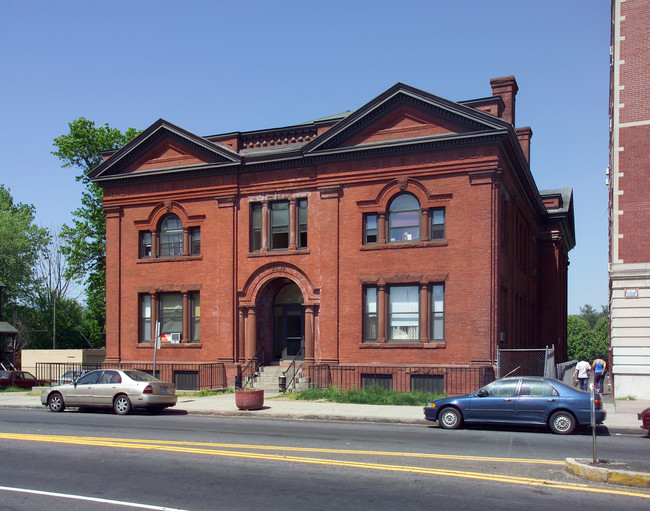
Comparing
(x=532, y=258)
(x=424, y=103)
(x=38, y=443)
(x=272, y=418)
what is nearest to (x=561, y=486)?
(x=38, y=443)

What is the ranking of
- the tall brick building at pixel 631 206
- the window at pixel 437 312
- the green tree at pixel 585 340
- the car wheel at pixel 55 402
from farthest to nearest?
the green tree at pixel 585 340 < the tall brick building at pixel 631 206 < the window at pixel 437 312 < the car wheel at pixel 55 402

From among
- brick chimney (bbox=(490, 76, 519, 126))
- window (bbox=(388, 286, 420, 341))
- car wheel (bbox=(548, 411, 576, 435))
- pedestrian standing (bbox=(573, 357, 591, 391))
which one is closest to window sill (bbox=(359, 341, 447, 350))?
window (bbox=(388, 286, 420, 341))

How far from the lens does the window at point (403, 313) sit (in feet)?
88.1

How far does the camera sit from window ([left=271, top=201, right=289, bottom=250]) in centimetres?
2973

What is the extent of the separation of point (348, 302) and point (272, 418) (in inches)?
307

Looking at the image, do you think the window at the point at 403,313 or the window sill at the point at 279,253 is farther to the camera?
the window sill at the point at 279,253

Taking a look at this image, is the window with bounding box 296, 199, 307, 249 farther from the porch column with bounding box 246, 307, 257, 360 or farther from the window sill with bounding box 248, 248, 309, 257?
the porch column with bounding box 246, 307, 257, 360

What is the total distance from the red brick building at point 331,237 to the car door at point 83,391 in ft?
25.9

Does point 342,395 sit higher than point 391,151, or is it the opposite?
point 391,151

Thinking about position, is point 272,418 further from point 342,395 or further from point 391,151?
point 391,151

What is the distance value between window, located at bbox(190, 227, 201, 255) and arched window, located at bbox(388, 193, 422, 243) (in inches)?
351

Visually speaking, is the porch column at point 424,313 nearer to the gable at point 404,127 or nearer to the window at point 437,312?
the window at point 437,312

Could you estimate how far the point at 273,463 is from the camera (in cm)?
1191

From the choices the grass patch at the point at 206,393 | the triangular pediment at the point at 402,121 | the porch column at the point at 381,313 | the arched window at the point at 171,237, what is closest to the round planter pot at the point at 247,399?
the grass patch at the point at 206,393
